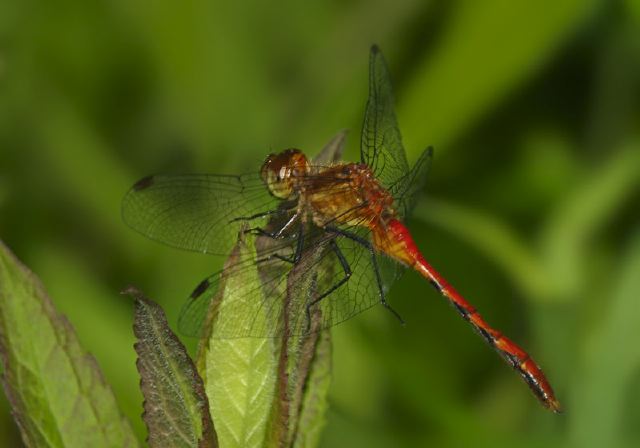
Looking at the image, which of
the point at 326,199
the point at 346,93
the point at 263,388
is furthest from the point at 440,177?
the point at 263,388

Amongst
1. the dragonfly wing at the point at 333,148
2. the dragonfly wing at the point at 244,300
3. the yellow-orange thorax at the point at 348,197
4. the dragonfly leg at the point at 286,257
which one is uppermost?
the yellow-orange thorax at the point at 348,197

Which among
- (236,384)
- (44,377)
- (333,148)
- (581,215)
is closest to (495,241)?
(581,215)

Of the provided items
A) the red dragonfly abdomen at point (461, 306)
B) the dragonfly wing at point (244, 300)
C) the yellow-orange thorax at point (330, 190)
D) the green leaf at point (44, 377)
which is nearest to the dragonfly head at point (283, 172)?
the yellow-orange thorax at point (330, 190)

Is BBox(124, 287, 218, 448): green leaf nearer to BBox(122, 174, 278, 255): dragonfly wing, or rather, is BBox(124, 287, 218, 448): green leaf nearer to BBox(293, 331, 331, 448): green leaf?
BBox(293, 331, 331, 448): green leaf

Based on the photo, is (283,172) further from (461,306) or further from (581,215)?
(581,215)

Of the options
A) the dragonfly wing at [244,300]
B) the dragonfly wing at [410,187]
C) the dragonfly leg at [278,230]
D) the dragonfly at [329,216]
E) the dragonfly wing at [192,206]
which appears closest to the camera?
the dragonfly wing at [244,300]

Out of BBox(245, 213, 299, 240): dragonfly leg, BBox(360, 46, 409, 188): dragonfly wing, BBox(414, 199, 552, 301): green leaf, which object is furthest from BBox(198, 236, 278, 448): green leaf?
BBox(414, 199, 552, 301): green leaf

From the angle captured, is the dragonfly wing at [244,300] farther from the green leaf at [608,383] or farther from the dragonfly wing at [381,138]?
the green leaf at [608,383]
